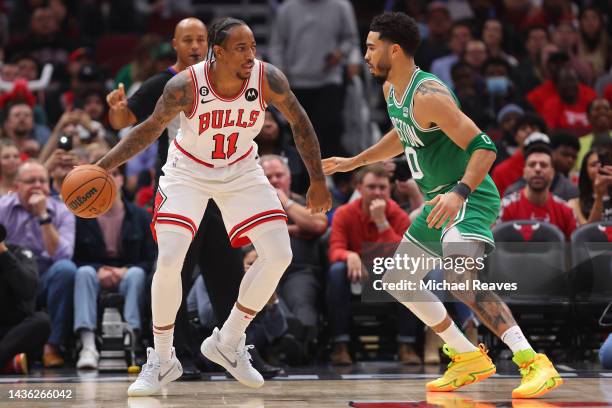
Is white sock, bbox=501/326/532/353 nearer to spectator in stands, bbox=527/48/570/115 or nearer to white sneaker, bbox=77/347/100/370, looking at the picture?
white sneaker, bbox=77/347/100/370

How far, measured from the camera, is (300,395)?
6.30 m

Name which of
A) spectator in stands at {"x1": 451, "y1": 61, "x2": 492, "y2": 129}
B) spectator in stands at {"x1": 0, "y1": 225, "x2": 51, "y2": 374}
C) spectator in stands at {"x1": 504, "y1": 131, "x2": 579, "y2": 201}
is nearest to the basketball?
spectator in stands at {"x1": 0, "y1": 225, "x2": 51, "y2": 374}

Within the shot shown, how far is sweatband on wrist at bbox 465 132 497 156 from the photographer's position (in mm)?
5992

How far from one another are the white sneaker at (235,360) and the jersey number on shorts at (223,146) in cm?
110

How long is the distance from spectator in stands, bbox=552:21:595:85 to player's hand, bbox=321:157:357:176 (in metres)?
6.77

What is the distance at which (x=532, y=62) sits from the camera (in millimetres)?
13039

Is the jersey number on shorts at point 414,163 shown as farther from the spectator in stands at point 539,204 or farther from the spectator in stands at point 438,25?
the spectator in stands at point 438,25

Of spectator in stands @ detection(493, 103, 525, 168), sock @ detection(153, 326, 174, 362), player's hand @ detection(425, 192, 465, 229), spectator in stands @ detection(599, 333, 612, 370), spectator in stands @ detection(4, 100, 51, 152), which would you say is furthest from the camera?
spectator in stands @ detection(4, 100, 51, 152)

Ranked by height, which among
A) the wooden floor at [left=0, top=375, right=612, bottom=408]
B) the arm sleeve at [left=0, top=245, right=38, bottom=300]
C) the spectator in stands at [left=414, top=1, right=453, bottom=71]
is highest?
the spectator in stands at [left=414, top=1, right=453, bottom=71]

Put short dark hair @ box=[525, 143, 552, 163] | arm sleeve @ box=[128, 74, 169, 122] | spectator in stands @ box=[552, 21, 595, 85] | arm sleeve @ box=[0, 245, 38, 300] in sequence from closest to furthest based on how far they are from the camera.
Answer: arm sleeve @ box=[128, 74, 169, 122]
arm sleeve @ box=[0, 245, 38, 300]
short dark hair @ box=[525, 143, 552, 163]
spectator in stands @ box=[552, 21, 595, 85]

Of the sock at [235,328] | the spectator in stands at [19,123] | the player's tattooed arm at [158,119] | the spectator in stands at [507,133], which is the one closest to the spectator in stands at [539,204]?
the spectator in stands at [507,133]

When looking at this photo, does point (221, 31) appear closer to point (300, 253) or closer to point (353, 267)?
point (353, 267)

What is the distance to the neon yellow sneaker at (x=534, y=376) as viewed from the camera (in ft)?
19.7

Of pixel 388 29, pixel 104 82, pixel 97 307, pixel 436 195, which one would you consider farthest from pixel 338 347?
pixel 104 82
